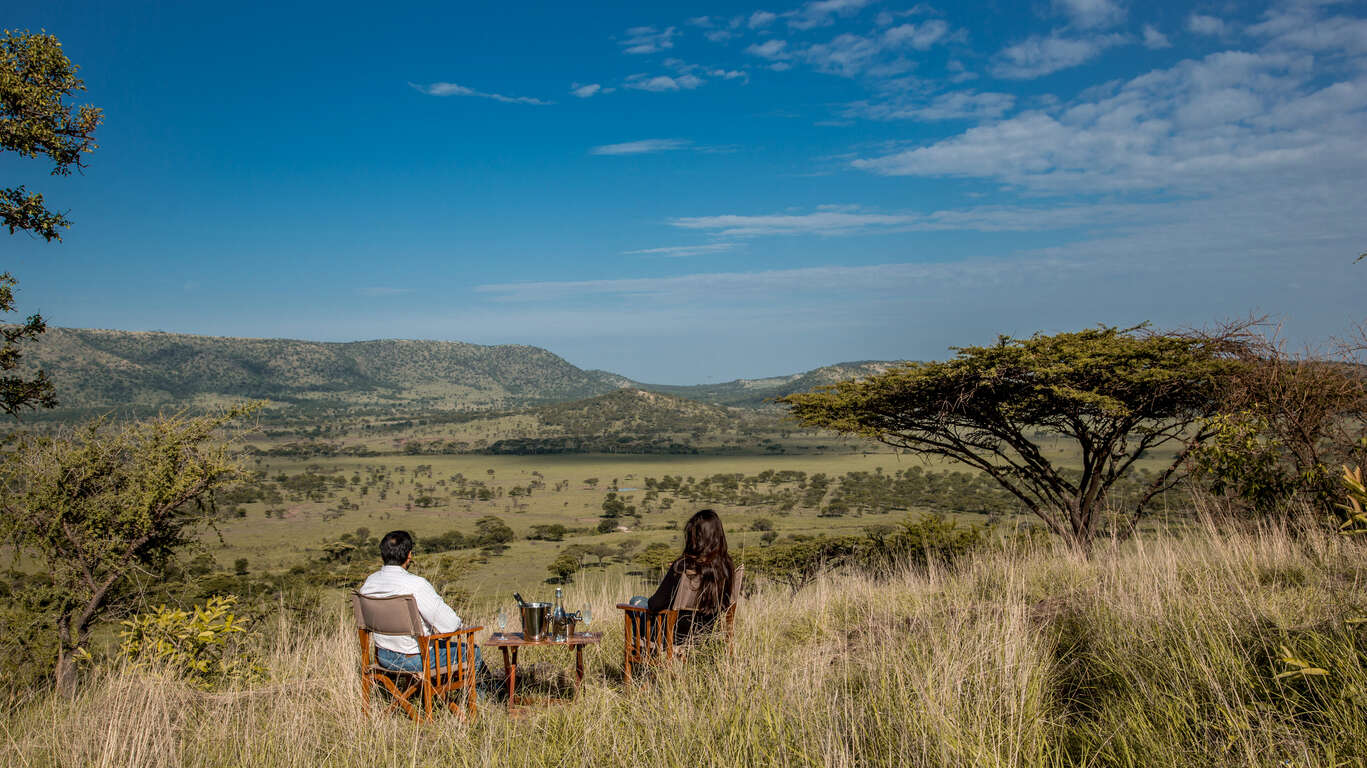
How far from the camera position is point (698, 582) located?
5.17 metres

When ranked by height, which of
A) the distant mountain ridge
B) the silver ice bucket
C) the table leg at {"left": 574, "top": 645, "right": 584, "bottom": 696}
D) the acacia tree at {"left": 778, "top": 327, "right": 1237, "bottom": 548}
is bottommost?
the table leg at {"left": 574, "top": 645, "right": 584, "bottom": 696}

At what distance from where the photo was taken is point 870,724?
3.42 metres

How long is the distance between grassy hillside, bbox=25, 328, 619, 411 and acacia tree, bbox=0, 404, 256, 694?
115 metres

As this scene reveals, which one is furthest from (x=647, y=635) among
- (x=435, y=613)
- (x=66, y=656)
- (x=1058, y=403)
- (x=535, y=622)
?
(x=1058, y=403)

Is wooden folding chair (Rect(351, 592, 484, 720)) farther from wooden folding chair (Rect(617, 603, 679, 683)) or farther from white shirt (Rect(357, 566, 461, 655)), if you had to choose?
wooden folding chair (Rect(617, 603, 679, 683))

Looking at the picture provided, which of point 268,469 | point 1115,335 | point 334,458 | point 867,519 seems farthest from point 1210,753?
point 334,458

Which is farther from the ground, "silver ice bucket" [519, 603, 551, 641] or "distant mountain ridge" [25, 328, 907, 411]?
"distant mountain ridge" [25, 328, 907, 411]

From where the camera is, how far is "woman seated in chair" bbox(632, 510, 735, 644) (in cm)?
515

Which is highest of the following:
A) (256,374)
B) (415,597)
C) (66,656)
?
(256,374)

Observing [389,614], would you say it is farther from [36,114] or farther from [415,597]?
[36,114]

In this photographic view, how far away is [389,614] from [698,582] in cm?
196

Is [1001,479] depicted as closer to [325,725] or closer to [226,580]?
[325,725]

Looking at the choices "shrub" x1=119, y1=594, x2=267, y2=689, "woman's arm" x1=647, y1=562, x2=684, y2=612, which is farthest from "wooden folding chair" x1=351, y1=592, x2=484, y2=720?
"shrub" x1=119, y1=594, x2=267, y2=689

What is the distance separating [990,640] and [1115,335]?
25.4 feet
